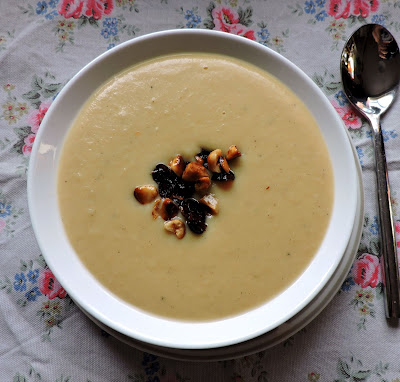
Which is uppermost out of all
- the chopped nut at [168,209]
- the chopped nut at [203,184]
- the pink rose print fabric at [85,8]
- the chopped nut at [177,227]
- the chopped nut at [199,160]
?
the pink rose print fabric at [85,8]

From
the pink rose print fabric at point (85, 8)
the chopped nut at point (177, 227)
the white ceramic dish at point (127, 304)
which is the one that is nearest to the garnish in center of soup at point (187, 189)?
the chopped nut at point (177, 227)

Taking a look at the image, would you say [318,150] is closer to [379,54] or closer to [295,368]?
[379,54]

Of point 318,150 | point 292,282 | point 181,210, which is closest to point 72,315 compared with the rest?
point 181,210

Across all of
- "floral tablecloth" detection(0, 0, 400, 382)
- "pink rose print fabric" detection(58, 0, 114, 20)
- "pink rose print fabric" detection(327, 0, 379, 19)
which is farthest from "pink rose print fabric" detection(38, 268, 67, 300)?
"pink rose print fabric" detection(327, 0, 379, 19)

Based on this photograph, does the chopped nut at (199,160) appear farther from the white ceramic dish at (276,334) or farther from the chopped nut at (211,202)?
the white ceramic dish at (276,334)

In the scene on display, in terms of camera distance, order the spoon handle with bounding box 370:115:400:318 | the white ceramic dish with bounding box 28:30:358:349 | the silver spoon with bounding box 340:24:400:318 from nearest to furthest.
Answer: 1. the white ceramic dish with bounding box 28:30:358:349
2. the spoon handle with bounding box 370:115:400:318
3. the silver spoon with bounding box 340:24:400:318

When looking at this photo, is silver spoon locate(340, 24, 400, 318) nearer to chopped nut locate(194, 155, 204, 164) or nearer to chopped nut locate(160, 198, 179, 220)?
chopped nut locate(194, 155, 204, 164)

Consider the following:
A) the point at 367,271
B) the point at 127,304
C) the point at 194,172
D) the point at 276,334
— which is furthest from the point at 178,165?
the point at 367,271

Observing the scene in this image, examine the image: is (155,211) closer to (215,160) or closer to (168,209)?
(168,209)
